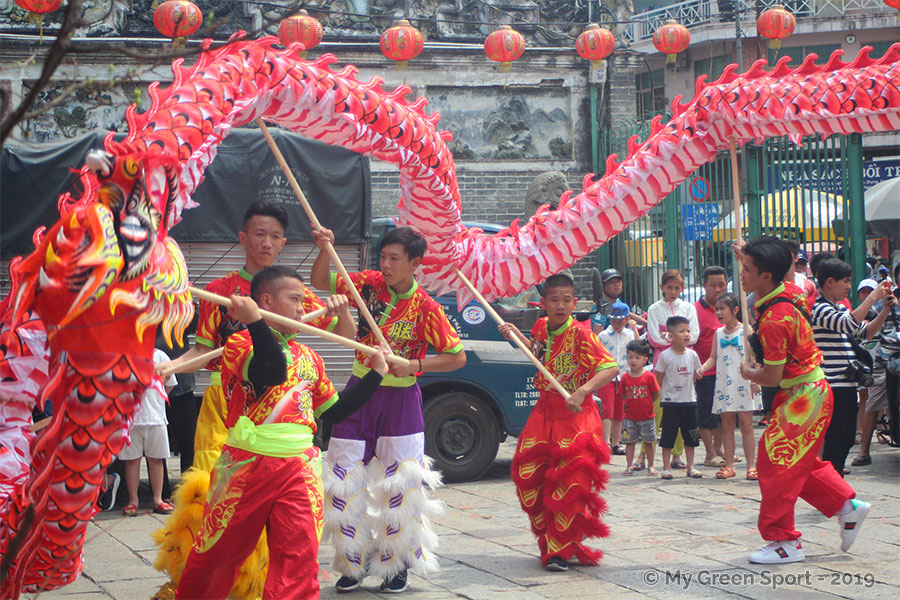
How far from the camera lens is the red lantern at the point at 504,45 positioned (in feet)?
46.9

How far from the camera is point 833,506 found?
5246 millimetres

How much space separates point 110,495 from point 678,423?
14.2 feet

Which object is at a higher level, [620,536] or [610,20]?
[610,20]

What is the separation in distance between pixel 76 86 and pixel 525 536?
4.72m

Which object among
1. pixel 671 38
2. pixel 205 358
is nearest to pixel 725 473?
pixel 205 358

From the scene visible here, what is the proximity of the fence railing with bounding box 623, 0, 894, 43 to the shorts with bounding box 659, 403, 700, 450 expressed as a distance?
64.2ft

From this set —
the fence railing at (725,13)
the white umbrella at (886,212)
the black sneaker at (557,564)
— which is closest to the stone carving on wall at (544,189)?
the white umbrella at (886,212)

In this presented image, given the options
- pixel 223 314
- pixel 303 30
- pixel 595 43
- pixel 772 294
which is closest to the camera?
pixel 223 314

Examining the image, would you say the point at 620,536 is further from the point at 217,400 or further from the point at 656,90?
the point at 656,90

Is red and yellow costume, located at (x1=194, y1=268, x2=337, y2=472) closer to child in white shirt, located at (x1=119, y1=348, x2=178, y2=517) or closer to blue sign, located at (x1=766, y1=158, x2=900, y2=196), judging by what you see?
child in white shirt, located at (x1=119, y1=348, x2=178, y2=517)

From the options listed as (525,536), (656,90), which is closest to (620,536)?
(525,536)

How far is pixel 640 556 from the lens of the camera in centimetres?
548

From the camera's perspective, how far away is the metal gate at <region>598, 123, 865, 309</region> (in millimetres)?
10875

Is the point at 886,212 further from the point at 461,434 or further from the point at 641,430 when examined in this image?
the point at 461,434
